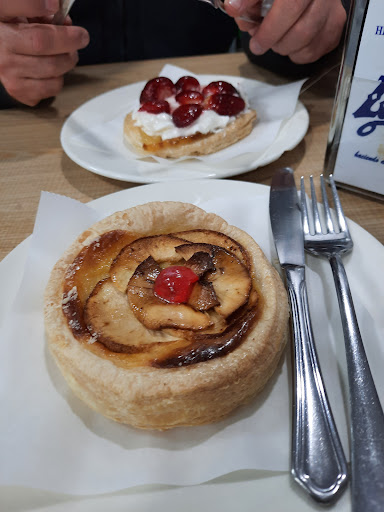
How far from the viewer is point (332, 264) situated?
4.42 feet

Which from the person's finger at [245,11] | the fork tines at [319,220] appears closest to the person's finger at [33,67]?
the person's finger at [245,11]

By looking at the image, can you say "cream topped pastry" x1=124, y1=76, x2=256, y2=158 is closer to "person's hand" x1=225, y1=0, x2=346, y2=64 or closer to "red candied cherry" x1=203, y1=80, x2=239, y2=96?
"red candied cherry" x1=203, y1=80, x2=239, y2=96

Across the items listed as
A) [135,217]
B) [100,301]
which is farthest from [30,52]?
[100,301]

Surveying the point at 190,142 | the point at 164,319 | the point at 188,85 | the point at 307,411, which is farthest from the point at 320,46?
the point at 307,411

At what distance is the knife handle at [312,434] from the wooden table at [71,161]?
0.74 metres

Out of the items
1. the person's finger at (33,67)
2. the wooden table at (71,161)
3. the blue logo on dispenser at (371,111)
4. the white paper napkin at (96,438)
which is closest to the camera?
the white paper napkin at (96,438)

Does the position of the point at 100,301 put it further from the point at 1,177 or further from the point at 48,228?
the point at 1,177

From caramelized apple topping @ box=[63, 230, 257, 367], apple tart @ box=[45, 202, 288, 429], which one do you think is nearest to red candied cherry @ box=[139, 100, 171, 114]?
apple tart @ box=[45, 202, 288, 429]

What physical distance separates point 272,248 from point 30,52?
206cm

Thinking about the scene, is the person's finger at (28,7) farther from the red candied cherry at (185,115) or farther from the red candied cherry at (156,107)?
the red candied cherry at (185,115)

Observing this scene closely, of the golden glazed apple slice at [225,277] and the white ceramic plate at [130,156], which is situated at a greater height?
the golden glazed apple slice at [225,277]

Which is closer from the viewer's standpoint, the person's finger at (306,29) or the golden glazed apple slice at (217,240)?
the golden glazed apple slice at (217,240)

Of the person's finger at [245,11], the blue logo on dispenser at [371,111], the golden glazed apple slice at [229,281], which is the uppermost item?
the person's finger at [245,11]

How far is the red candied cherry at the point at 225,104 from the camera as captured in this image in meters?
2.29
